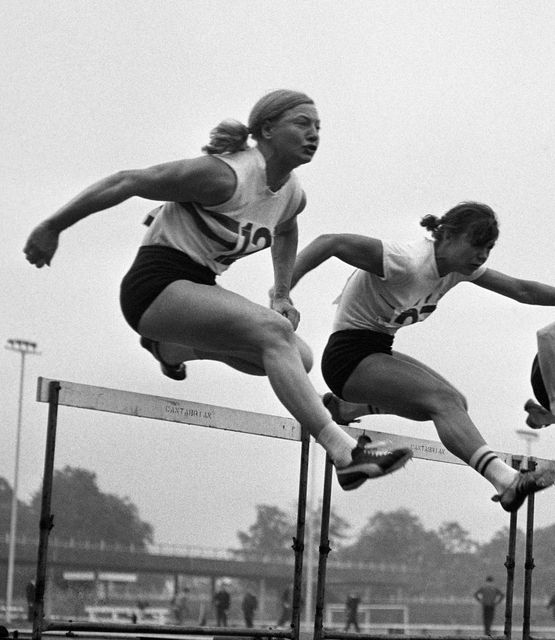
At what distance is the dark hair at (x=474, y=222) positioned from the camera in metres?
6.28

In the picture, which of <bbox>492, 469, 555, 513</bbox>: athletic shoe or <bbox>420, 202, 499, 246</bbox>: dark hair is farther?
<bbox>420, 202, 499, 246</bbox>: dark hair

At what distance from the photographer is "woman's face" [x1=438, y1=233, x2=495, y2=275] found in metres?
6.32

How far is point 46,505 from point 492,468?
219 centimetres

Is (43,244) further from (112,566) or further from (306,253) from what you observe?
(112,566)

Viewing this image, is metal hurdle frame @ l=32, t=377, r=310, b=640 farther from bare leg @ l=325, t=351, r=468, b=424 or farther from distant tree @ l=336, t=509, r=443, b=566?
distant tree @ l=336, t=509, r=443, b=566

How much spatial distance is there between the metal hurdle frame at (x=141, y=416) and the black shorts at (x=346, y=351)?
0.40 m

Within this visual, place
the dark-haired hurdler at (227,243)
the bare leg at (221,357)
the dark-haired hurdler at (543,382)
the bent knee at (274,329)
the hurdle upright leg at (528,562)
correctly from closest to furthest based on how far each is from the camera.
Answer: the dark-haired hurdler at (227,243) → the bent knee at (274,329) → the bare leg at (221,357) → the dark-haired hurdler at (543,382) → the hurdle upright leg at (528,562)

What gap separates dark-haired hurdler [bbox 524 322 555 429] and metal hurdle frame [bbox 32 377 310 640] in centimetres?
146

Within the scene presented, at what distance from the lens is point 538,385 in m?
7.35

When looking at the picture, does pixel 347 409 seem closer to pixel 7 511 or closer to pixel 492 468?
pixel 492 468

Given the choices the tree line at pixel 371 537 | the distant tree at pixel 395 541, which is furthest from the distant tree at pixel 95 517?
the distant tree at pixel 395 541

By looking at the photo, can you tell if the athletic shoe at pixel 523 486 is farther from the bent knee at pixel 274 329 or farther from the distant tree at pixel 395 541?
the distant tree at pixel 395 541

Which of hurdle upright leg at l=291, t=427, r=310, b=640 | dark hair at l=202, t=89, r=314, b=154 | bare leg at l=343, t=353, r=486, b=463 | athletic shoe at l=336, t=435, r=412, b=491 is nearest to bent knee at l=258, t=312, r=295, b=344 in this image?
athletic shoe at l=336, t=435, r=412, b=491

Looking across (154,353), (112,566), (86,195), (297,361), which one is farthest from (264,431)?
(112,566)
